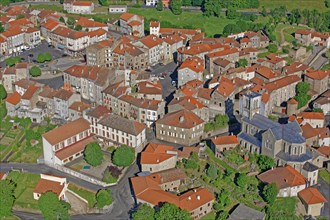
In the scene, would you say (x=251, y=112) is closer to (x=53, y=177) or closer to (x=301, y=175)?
(x=301, y=175)

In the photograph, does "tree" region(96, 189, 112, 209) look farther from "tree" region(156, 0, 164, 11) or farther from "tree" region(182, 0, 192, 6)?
"tree" region(182, 0, 192, 6)

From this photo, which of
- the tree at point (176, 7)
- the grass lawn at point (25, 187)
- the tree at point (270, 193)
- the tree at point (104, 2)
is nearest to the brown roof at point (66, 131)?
the grass lawn at point (25, 187)

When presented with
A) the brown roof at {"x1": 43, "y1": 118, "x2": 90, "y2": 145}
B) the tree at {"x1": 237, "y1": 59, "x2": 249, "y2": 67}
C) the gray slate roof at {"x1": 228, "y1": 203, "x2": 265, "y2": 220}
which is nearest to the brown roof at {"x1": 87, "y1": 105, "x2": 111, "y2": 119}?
the brown roof at {"x1": 43, "y1": 118, "x2": 90, "y2": 145}

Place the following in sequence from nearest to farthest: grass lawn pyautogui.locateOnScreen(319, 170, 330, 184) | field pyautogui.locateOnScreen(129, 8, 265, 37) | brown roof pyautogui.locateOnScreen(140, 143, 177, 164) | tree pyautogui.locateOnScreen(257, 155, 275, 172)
A: tree pyautogui.locateOnScreen(257, 155, 275, 172) < grass lawn pyautogui.locateOnScreen(319, 170, 330, 184) < brown roof pyautogui.locateOnScreen(140, 143, 177, 164) < field pyautogui.locateOnScreen(129, 8, 265, 37)

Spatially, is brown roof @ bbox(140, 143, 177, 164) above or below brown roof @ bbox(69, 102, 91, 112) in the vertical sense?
below

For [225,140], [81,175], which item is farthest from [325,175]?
[81,175]

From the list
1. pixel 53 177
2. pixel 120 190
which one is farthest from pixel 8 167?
pixel 120 190
